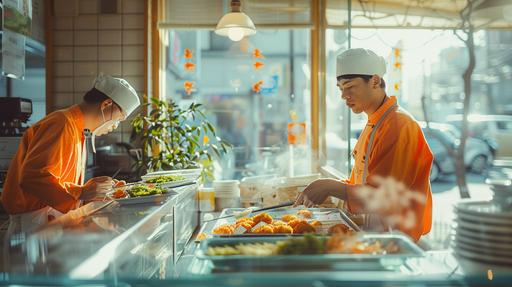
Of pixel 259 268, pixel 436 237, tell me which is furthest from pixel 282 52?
pixel 259 268

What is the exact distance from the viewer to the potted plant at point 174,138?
4.40 meters

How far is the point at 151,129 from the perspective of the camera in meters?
4.46

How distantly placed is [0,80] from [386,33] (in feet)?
10.7

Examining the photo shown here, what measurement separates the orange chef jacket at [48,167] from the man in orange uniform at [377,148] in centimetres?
117

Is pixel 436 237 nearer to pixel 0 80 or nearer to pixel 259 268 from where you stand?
pixel 259 268

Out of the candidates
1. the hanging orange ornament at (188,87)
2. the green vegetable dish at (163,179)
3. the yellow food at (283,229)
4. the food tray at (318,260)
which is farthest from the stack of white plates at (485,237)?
the hanging orange ornament at (188,87)

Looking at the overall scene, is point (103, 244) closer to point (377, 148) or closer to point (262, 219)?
point (262, 219)

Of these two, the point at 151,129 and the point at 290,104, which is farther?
the point at 290,104

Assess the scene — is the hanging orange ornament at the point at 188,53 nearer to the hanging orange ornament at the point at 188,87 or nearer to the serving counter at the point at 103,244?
the hanging orange ornament at the point at 188,87

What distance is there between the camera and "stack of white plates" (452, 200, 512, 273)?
3.73 ft

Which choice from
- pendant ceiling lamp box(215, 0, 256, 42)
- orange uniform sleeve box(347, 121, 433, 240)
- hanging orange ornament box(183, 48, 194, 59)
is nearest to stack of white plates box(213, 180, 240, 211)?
pendant ceiling lamp box(215, 0, 256, 42)

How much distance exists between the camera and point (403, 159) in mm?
1926

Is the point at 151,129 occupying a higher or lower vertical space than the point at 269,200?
higher

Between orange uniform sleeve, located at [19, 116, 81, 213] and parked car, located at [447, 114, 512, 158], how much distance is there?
1778 millimetres
